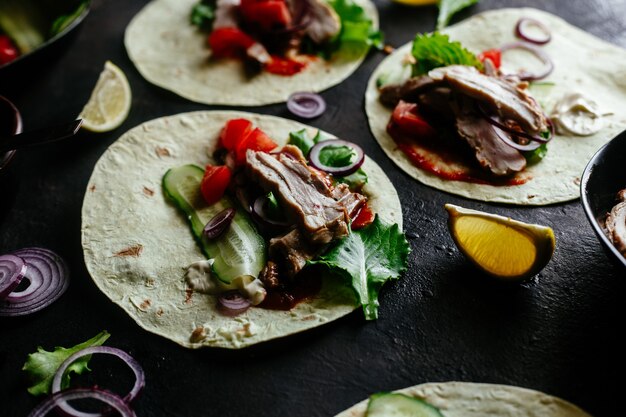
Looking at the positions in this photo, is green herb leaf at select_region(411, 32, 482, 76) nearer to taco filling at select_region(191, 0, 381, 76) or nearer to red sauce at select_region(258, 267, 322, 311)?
taco filling at select_region(191, 0, 381, 76)

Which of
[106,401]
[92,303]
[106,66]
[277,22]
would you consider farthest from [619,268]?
[106,66]

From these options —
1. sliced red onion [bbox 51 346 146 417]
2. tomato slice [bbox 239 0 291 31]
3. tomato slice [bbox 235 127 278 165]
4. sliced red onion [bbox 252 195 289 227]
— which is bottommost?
sliced red onion [bbox 51 346 146 417]

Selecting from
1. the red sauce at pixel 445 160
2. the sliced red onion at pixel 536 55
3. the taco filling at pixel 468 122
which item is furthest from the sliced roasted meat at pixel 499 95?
the sliced red onion at pixel 536 55

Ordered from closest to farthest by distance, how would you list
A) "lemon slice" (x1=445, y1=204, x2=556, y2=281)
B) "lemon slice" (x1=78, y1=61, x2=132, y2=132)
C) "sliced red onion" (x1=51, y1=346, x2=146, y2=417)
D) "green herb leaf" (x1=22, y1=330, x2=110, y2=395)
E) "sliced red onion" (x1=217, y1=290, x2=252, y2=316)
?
1. "sliced red onion" (x1=51, y1=346, x2=146, y2=417)
2. "green herb leaf" (x1=22, y1=330, x2=110, y2=395)
3. "lemon slice" (x1=445, y1=204, x2=556, y2=281)
4. "sliced red onion" (x1=217, y1=290, x2=252, y2=316)
5. "lemon slice" (x1=78, y1=61, x2=132, y2=132)

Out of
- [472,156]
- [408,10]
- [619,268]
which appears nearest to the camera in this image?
[619,268]

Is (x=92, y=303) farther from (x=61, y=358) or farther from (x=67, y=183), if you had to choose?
(x=67, y=183)

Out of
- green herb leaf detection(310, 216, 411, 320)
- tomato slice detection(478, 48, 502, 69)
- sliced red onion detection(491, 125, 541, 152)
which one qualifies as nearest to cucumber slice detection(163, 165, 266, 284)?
green herb leaf detection(310, 216, 411, 320)

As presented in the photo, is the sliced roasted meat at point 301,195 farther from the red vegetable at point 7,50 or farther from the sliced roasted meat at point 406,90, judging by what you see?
the red vegetable at point 7,50

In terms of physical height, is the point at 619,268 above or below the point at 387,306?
above
